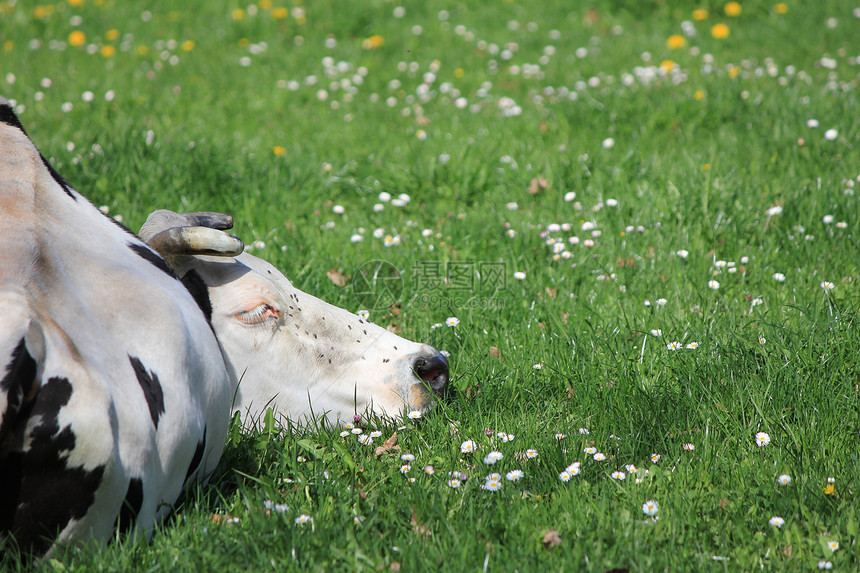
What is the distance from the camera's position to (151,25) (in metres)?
9.63

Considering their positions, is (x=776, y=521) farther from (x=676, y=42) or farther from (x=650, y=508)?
(x=676, y=42)

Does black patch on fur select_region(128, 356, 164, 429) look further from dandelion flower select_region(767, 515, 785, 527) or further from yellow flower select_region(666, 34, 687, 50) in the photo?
yellow flower select_region(666, 34, 687, 50)

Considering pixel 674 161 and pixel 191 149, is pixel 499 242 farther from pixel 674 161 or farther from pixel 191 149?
pixel 191 149

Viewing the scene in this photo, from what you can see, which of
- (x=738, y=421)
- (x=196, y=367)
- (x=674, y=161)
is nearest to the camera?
(x=196, y=367)

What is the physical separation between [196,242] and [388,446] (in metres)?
1.03

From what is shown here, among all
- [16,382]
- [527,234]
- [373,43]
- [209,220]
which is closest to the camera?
[16,382]

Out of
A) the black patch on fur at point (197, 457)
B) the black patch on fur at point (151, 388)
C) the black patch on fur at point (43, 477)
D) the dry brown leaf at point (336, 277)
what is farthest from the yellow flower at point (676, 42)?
the black patch on fur at point (43, 477)

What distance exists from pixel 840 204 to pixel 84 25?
8.61 metres

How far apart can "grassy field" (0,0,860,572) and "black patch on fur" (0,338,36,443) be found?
45 cm

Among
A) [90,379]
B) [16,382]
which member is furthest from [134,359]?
[16,382]

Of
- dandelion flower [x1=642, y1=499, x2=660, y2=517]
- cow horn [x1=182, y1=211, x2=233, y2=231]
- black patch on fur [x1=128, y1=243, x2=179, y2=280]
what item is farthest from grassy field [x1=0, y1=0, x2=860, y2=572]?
cow horn [x1=182, y1=211, x2=233, y2=231]

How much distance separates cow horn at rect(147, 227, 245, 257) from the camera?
9.32 ft

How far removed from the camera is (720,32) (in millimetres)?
8945

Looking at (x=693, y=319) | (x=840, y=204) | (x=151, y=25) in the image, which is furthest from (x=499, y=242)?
(x=151, y=25)
